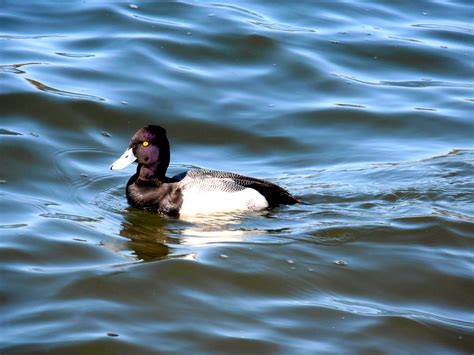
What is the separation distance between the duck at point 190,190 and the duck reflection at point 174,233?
0.11m

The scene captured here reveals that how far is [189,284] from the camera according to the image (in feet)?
27.0

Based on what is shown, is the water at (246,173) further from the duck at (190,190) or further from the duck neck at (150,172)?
the duck neck at (150,172)

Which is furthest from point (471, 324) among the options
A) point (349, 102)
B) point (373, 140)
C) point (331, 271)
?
point (349, 102)

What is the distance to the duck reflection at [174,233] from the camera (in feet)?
30.0

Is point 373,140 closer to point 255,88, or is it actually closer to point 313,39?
point 255,88

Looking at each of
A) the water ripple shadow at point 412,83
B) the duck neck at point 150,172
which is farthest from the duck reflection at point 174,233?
the water ripple shadow at point 412,83

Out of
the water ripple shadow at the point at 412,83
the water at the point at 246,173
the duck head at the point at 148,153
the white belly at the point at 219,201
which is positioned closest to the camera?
the water at the point at 246,173

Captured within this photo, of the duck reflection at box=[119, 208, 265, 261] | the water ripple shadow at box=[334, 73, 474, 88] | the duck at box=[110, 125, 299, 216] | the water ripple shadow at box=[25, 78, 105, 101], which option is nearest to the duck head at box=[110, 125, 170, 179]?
the duck at box=[110, 125, 299, 216]

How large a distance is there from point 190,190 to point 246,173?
4.42 ft

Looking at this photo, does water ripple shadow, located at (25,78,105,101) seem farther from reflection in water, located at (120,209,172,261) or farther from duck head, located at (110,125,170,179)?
reflection in water, located at (120,209,172,261)

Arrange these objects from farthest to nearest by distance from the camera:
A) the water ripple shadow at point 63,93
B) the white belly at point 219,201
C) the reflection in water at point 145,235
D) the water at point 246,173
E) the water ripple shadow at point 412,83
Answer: the water ripple shadow at point 412,83, the water ripple shadow at point 63,93, the white belly at point 219,201, the reflection in water at point 145,235, the water at point 246,173

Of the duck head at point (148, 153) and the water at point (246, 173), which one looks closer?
the water at point (246, 173)

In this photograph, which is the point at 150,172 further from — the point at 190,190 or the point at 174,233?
the point at 174,233

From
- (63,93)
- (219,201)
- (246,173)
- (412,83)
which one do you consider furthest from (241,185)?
(412,83)
